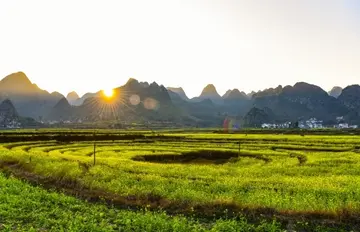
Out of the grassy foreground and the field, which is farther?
the field

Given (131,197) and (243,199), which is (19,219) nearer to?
(131,197)

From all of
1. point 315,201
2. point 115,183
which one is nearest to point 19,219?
point 115,183

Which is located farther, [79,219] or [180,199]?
[180,199]

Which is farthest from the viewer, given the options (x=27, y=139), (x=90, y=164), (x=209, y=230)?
(x=27, y=139)

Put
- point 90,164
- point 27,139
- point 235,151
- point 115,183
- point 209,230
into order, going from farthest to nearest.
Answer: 1. point 27,139
2. point 235,151
3. point 90,164
4. point 115,183
5. point 209,230

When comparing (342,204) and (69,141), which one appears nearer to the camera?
(342,204)

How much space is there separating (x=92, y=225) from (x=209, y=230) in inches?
246

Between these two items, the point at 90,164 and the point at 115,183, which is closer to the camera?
the point at 115,183

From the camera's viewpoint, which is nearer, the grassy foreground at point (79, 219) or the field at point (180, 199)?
the grassy foreground at point (79, 219)

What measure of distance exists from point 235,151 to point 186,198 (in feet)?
125

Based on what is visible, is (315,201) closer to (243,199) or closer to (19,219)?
(243,199)

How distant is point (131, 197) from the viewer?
28.3 meters

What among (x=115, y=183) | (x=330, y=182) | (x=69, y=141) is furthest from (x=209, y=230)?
(x=69, y=141)

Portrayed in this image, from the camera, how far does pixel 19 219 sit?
22750 mm
